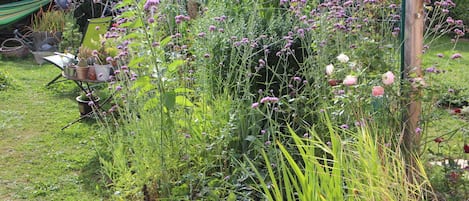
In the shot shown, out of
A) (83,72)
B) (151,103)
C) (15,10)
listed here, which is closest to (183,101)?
(151,103)

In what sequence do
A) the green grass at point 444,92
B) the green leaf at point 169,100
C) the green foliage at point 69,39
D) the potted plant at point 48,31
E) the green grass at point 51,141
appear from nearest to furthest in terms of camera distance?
the green leaf at point 169,100
the green grass at point 444,92
the green grass at point 51,141
the green foliage at point 69,39
the potted plant at point 48,31

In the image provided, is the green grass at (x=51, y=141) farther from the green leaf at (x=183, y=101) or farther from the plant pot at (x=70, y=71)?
the green leaf at (x=183, y=101)

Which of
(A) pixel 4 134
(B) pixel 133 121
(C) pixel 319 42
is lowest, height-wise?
(A) pixel 4 134

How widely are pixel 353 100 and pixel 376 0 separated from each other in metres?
0.81

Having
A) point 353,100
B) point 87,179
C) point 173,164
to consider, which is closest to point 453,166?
point 353,100

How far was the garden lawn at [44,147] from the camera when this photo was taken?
3.55 metres

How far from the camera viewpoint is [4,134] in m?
4.72

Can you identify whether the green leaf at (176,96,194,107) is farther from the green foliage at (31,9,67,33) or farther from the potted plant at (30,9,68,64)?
the green foliage at (31,9,67,33)

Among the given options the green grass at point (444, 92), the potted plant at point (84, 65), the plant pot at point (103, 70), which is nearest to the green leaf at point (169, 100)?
the green grass at point (444, 92)

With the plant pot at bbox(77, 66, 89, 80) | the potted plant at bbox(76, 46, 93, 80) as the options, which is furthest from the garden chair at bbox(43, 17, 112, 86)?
the plant pot at bbox(77, 66, 89, 80)

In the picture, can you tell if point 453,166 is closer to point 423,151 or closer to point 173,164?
point 423,151

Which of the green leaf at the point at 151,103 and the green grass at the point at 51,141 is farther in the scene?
the green grass at the point at 51,141

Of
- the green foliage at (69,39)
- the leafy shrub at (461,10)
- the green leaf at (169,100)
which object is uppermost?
the green leaf at (169,100)

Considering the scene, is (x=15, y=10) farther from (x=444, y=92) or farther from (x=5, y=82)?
(x=444, y=92)
